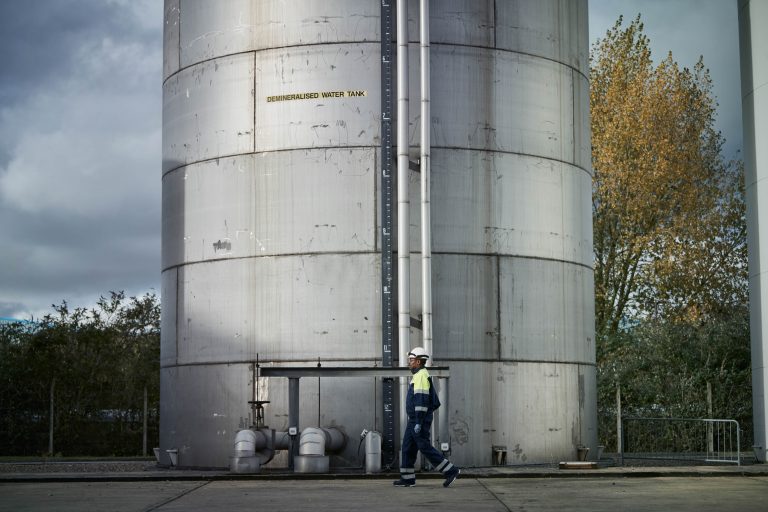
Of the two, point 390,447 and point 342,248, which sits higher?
point 342,248

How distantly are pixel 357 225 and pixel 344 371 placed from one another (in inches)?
114

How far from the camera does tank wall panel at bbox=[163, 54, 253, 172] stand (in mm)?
21922

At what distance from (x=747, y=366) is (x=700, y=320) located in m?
4.08

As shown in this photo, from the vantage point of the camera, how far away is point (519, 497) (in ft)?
49.5

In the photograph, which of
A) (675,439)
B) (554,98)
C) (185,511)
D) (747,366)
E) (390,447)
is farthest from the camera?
(747,366)

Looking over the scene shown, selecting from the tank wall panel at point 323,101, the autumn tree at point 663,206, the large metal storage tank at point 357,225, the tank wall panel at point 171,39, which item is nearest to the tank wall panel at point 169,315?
the large metal storage tank at point 357,225

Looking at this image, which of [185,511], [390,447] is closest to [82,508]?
[185,511]

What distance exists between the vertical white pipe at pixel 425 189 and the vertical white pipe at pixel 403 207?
282 millimetres

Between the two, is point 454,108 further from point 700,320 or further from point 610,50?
point 610,50

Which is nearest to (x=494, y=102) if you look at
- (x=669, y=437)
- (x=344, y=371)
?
(x=344, y=371)

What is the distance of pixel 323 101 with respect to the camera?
2139 centimetres

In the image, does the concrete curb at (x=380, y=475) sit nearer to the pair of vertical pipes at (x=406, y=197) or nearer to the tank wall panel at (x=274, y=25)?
the pair of vertical pipes at (x=406, y=197)

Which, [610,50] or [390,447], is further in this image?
[610,50]

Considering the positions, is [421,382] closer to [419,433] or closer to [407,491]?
[419,433]
